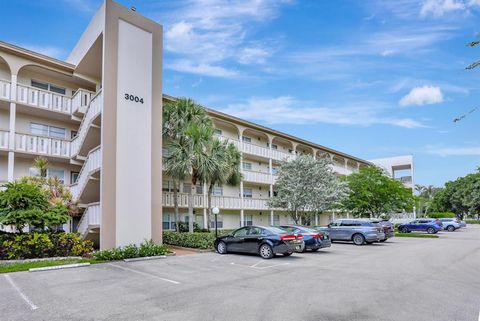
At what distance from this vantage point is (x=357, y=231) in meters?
23.4

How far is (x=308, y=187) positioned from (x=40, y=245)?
19.3m

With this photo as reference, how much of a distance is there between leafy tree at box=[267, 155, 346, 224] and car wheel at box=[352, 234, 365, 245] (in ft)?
15.7

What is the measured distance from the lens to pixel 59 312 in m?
7.32

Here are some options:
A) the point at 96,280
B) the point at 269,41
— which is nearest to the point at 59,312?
the point at 96,280

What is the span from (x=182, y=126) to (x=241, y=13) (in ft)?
29.7

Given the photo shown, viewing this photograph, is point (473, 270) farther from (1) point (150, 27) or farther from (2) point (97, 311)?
(1) point (150, 27)

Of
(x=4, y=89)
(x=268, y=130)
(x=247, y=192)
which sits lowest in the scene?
(x=247, y=192)

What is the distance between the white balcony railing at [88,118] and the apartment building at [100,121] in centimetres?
5

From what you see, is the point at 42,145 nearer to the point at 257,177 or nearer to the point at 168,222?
the point at 168,222

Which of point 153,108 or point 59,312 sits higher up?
point 153,108

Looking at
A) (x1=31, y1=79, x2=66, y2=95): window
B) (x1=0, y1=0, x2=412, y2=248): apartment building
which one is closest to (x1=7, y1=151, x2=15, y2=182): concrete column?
(x1=0, y1=0, x2=412, y2=248): apartment building

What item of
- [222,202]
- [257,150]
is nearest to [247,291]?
[222,202]

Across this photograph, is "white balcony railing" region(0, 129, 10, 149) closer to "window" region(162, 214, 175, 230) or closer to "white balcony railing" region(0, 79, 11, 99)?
"white balcony railing" region(0, 79, 11, 99)

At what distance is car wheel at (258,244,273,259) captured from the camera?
15.7m
